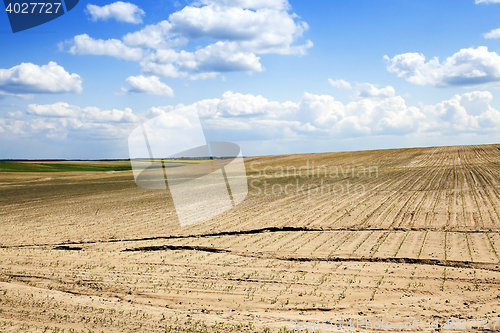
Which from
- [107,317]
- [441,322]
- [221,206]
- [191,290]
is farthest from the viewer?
[221,206]

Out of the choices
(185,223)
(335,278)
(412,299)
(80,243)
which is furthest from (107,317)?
(185,223)

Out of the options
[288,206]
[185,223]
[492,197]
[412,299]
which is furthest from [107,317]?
[492,197]

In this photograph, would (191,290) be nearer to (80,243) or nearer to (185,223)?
(80,243)

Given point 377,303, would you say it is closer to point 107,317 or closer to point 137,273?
point 107,317

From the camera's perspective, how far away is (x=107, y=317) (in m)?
7.20

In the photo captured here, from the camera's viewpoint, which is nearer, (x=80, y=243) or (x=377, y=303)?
(x=377, y=303)

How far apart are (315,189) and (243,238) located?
48.0ft

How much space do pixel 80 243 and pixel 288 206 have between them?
1120cm

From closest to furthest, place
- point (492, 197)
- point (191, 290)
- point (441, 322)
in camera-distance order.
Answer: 1. point (441, 322)
2. point (191, 290)
3. point (492, 197)

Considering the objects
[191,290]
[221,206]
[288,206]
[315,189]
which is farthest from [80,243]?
[315,189]

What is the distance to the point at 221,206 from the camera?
22422 mm

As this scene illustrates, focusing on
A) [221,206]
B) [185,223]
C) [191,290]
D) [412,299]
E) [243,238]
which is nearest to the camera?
[412,299]

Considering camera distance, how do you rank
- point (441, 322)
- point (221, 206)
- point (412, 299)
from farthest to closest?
point (221, 206), point (412, 299), point (441, 322)

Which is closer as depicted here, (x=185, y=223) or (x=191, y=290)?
(x=191, y=290)
